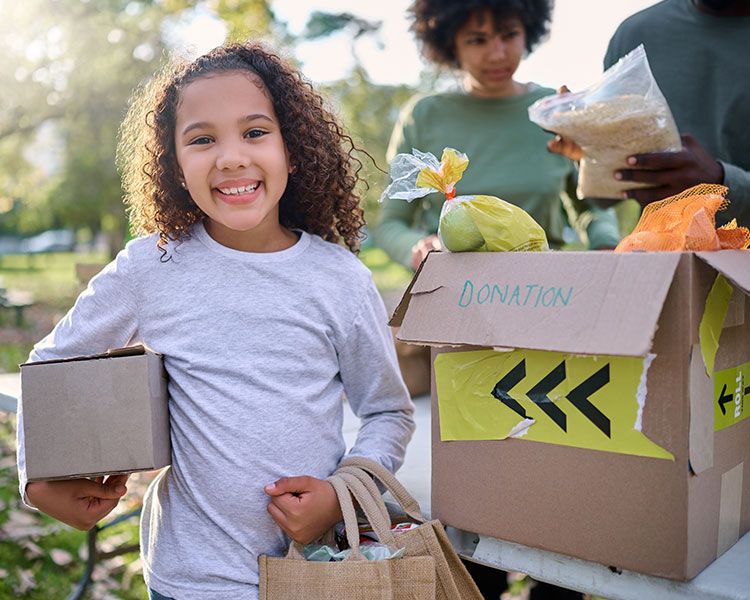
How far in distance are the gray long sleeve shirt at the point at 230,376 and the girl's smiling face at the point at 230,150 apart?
10 centimetres

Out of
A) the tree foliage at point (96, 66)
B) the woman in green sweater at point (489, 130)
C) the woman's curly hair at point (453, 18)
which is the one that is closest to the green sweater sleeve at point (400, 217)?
the woman in green sweater at point (489, 130)

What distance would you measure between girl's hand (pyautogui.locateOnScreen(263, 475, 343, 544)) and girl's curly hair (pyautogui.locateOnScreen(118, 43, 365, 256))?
1.56ft

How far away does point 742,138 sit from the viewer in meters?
1.61

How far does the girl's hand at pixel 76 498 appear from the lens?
1105 millimetres

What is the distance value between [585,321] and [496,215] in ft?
0.74

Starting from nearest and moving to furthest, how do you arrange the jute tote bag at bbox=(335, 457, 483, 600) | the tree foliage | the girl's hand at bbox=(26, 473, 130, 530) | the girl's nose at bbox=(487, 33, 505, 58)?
the jute tote bag at bbox=(335, 457, 483, 600) < the girl's hand at bbox=(26, 473, 130, 530) < the girl's nose at bbox=(487, 33, 505, 58) < the tree foliage

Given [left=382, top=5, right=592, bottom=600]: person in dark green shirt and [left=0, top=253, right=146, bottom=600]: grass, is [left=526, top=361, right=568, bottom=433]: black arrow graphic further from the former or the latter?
[left=0, top=253, right=146, bottom=600]: grass

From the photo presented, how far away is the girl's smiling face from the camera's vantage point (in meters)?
1.19

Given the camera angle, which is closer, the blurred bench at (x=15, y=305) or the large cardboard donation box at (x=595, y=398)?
the large cardboard donation box at (x=595, y=398)

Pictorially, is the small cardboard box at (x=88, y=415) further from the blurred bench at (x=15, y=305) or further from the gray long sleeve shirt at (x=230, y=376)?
the blurred bench at (x=15, y=305)

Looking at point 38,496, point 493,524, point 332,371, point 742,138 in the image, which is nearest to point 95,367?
point 38,496

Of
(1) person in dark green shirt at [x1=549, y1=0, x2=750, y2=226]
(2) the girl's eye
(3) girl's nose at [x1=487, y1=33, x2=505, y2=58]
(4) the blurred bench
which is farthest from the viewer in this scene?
(4) the blurred bench

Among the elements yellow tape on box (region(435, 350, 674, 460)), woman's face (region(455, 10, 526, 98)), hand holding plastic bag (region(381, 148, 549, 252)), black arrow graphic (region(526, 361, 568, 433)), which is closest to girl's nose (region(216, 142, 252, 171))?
hand holding plastic bag (region(381, 148, 549, 252))

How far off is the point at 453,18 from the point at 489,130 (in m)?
0.33
